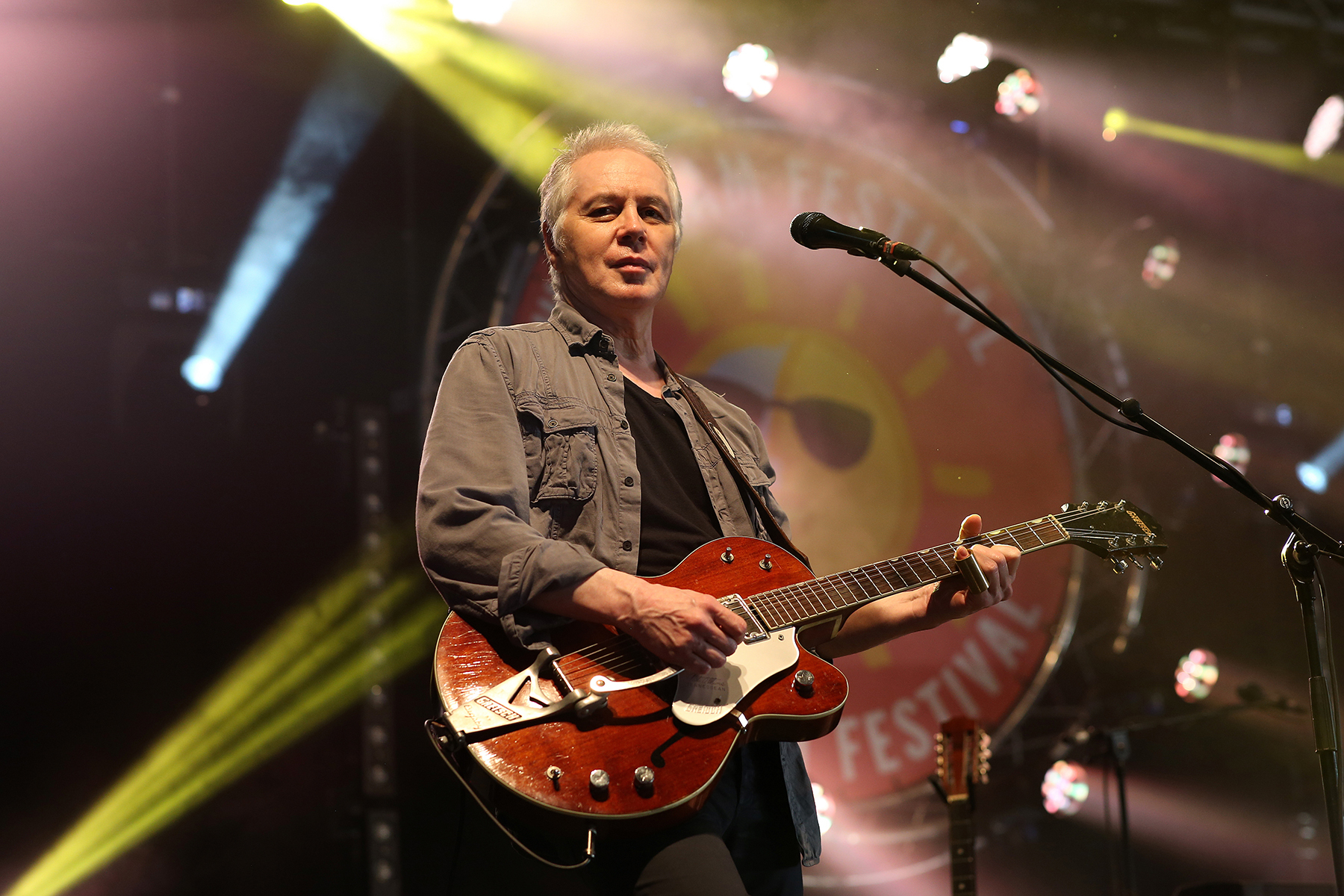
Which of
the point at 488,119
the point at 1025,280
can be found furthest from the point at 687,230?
the point at 1025,280

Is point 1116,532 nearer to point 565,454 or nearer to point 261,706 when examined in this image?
point 565,454

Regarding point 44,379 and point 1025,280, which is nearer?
point 44,379

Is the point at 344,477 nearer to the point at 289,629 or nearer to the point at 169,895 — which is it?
the point at 289,629

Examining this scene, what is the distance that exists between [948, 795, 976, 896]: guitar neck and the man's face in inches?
93.0

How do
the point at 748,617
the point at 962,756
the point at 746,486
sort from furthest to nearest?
the point at 962,756 → the point at 746,486 → the point at 748,617

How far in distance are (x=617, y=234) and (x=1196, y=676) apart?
14.4 feet

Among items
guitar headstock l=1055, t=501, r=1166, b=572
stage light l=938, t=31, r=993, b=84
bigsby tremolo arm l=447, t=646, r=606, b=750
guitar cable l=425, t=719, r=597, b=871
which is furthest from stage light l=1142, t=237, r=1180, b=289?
guitar cable l=425, t=719, r=597, b=871

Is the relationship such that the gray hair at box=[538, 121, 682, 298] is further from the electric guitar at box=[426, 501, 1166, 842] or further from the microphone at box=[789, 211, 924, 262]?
the electric guitar at box=[426, 501, 1166, 842]

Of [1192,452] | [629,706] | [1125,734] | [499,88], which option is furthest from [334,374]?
[1125,734]

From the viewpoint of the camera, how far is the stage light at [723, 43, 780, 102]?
542 cm

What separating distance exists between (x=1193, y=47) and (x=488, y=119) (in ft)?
13.9

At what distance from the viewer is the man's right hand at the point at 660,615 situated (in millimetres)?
1987

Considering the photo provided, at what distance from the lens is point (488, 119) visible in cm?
521

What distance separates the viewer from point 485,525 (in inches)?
81.7
